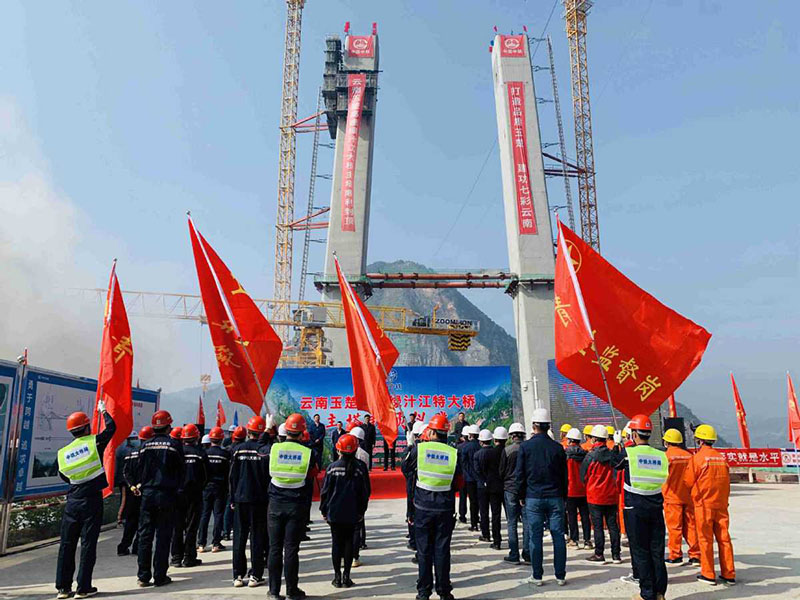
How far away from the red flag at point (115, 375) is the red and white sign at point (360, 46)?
107ft

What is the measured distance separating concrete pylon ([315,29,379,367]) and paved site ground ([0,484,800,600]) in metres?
24.3

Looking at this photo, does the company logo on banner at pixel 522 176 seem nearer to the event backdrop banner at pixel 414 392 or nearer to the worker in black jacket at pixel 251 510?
the event backdrop banner at pixel 414 392

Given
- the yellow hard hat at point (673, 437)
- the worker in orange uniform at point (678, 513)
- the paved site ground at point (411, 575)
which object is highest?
the yellow hard hat at point (673, 437)

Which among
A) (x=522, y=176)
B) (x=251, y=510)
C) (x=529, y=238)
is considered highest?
(x=522, y=176)

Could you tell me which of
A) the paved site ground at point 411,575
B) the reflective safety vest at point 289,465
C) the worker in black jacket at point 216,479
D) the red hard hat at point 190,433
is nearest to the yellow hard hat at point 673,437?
the paved site ground at point 411,575

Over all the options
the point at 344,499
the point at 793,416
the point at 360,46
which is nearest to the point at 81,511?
the point at 344,499

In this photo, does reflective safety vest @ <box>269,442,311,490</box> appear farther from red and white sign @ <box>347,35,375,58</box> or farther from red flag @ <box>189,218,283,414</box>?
red and white sign @ <box>347,35,375,58</box>

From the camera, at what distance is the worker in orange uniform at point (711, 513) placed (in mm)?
6359

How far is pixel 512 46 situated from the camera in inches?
1427

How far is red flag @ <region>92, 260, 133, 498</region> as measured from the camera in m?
7.28

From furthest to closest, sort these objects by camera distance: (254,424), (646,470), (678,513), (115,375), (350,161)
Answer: (350,161), (115,375), (678,513), (254,424), (646,470)

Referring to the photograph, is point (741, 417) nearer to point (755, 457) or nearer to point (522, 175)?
point (755, 457)

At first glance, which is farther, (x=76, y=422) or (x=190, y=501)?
(x=190, y=501)

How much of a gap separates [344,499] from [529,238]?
29.2 meters
